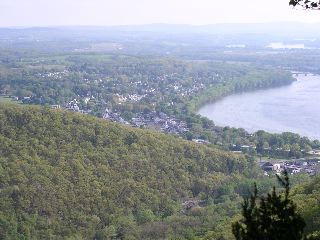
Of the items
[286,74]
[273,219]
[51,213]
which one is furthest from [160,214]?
[286,74]

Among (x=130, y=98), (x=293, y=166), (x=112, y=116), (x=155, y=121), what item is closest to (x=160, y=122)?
(x=155, y=121)

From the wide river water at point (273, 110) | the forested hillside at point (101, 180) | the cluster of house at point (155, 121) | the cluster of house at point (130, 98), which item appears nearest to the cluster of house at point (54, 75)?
the cluster of house at point (130, 98)

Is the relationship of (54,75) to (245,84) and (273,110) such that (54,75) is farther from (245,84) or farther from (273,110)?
(273,110)

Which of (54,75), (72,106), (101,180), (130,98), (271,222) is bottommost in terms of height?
(130,98)

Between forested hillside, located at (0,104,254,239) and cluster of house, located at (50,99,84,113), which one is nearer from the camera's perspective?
forested hillside, located at (0,104,254,239)

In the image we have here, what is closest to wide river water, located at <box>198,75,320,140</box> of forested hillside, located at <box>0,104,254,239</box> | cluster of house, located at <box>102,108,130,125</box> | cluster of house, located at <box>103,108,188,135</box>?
cluster of house, located at <box>103,108,188,135</box>

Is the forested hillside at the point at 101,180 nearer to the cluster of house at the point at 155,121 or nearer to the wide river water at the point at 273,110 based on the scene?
the cluster of house at the point at 155,121

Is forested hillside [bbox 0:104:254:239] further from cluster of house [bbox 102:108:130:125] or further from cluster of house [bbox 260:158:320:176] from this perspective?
cluster of house [bbox 102:108:130:125]

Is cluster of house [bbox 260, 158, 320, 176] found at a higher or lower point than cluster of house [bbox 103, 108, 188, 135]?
higher
